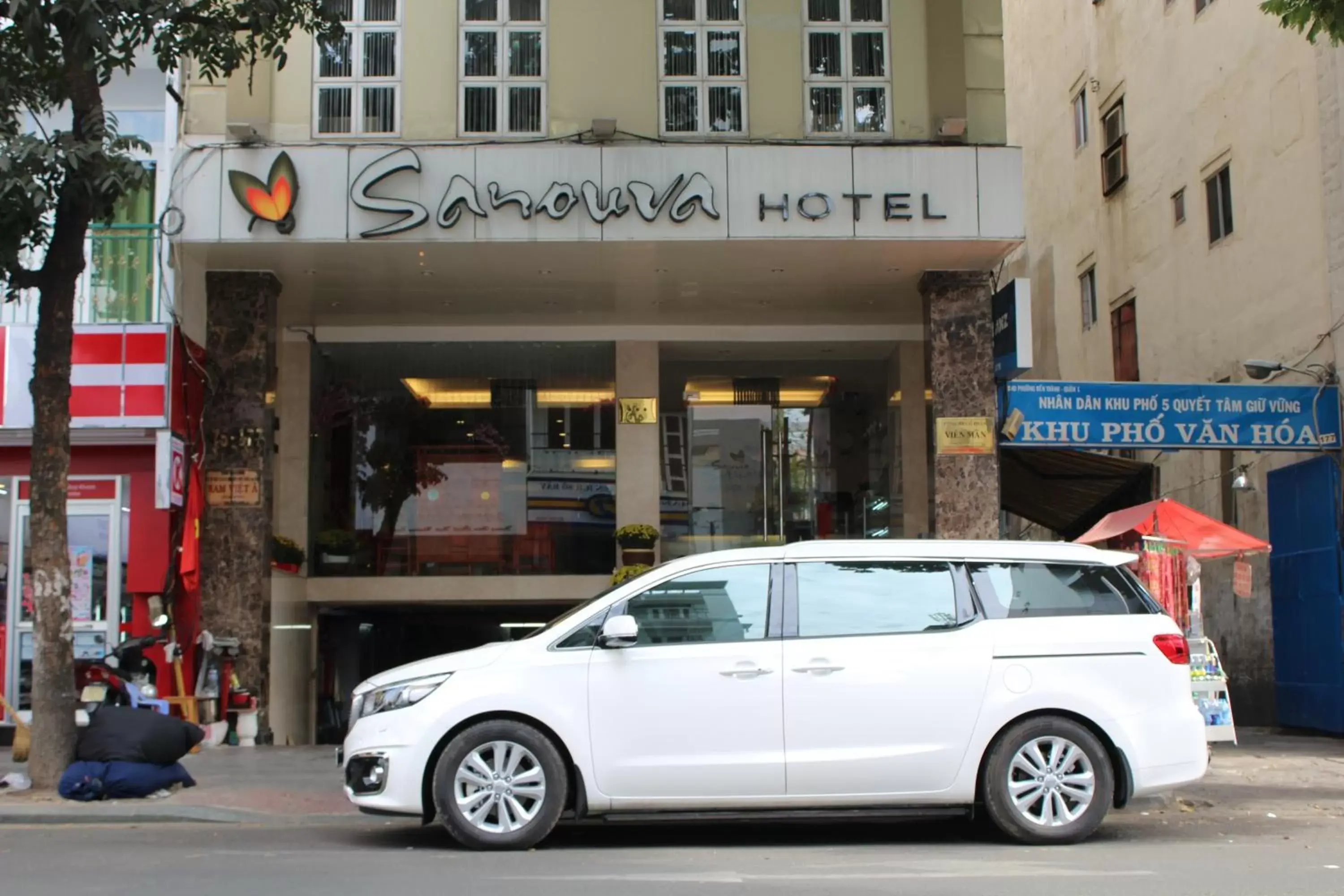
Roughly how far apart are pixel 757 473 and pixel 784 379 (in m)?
1.35

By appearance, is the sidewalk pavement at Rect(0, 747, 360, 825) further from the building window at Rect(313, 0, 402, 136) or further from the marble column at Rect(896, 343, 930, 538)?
the marble column at Rect(896, 343, 930, 538)

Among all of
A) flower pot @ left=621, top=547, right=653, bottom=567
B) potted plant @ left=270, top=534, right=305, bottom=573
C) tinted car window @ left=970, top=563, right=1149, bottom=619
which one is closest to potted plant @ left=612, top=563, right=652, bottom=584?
flower pot @ left=621, top=547, right=653, bottom=567

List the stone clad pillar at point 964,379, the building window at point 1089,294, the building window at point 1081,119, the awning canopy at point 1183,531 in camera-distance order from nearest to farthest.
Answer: the awning canopy at point 1183,531
the stone clad pillar at point 964,379
the building window at point 1089,294
the building window at point 1081,119

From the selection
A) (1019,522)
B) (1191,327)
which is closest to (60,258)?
(1191,327)

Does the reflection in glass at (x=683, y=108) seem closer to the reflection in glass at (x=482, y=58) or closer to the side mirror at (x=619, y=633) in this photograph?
the reflection in glass at (x=482, y=58)

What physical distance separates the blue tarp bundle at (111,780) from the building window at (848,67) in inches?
353

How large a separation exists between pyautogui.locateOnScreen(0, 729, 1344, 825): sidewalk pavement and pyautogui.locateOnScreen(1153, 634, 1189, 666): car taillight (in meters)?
1.85

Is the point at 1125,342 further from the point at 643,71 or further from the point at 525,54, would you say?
the point at 525,54

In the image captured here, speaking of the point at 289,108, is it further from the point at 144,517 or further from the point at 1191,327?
the point at 1191,327

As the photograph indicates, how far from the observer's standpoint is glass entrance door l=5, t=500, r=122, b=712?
14.2m

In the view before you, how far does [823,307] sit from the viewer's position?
17391 mm

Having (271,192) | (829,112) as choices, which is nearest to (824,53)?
(829,112)

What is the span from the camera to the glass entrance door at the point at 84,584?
14.2 m

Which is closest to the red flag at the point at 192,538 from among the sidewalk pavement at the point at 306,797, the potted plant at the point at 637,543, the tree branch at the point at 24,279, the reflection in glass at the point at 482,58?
the sidewalk pavement at the point at 306,797
